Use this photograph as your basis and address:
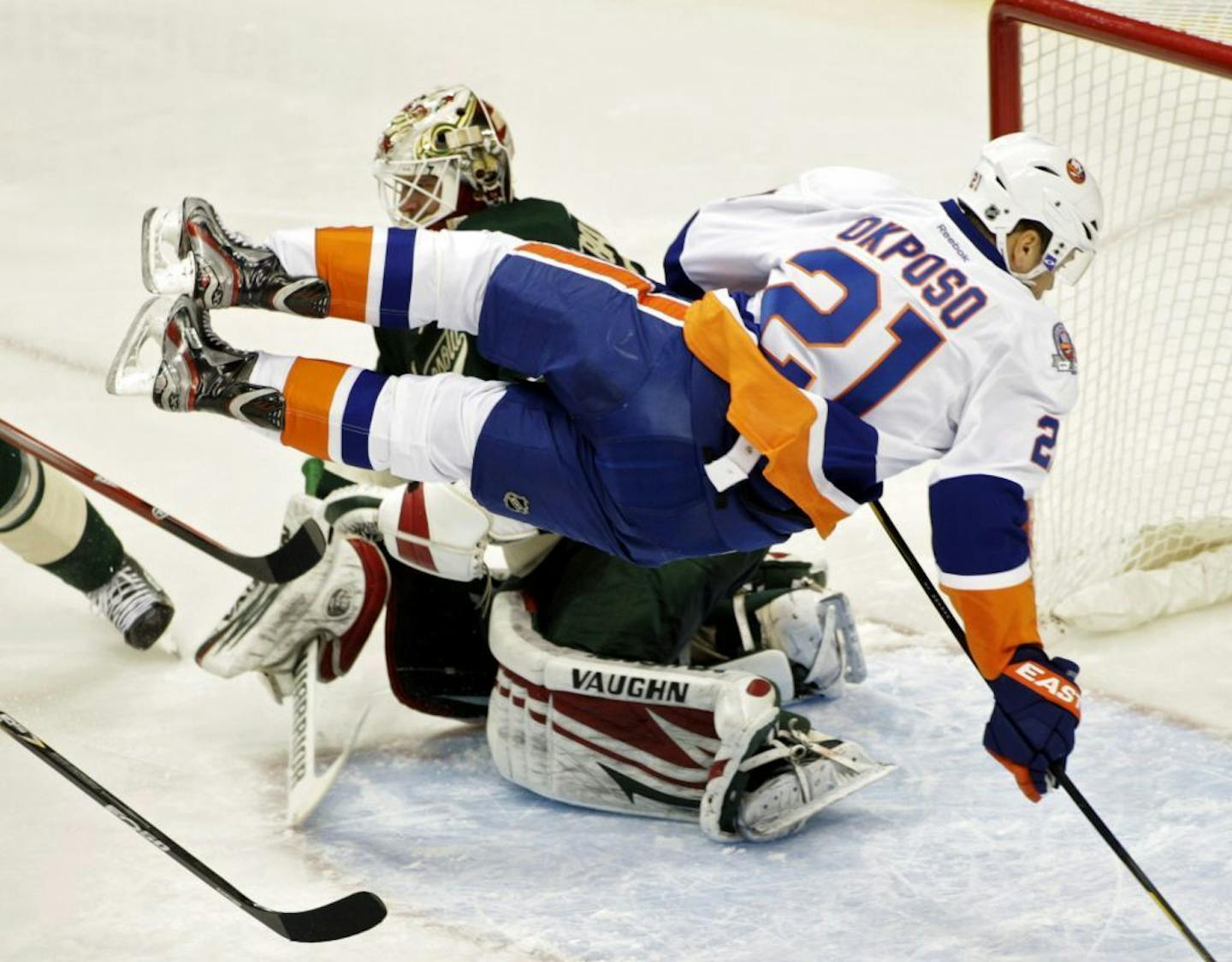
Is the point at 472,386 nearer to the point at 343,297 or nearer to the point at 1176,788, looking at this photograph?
the point at 343,297

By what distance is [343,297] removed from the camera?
2.75 m

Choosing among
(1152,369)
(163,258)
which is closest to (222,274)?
(163,258)

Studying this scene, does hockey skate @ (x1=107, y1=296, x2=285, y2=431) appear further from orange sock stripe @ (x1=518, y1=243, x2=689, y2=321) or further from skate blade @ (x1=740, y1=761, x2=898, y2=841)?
skate blade @ (x1=740, y1=761, x2=898, y2=841)

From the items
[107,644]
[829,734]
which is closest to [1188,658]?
[829,734]

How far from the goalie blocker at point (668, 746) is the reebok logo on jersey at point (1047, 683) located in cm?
57

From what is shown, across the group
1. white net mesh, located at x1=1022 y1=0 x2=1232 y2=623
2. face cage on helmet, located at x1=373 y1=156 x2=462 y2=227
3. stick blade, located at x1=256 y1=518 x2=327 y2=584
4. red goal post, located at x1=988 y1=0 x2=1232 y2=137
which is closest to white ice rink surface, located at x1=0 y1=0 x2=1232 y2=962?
white net mesh, located at x1=1022 y1=0 x2=1232 y2=623

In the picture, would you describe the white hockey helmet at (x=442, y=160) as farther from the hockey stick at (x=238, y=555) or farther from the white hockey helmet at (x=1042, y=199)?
the white hockey helmet at (x=1042, y=199)

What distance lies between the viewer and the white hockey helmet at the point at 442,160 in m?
3.33

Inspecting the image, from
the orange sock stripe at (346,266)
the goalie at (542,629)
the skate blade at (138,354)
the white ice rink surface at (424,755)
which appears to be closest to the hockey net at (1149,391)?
the white ice rink surface at (424,755)

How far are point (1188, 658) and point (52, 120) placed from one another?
4512mm

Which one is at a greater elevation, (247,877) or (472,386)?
(472,386)

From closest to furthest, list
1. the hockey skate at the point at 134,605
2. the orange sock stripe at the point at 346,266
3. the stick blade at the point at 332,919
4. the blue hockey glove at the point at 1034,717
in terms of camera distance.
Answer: the blue hockey glove at the point at 1034,717 → the stick blade at the point at 332,919 → the orange sock stripe at the point at 346,266 → the hockey skate at the point at 134,605

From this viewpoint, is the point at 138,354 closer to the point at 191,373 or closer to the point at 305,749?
the point at 191,373

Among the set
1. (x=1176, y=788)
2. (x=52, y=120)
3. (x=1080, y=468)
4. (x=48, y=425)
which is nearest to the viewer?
(x=1176, y=788)
